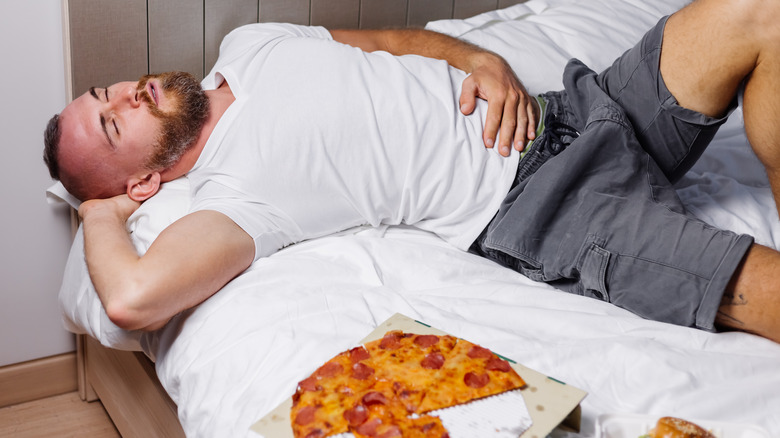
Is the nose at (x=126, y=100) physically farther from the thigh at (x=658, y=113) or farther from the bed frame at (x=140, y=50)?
the thigh at (x=658, y=113)

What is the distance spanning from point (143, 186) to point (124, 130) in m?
0.12

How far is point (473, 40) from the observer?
5.88ft

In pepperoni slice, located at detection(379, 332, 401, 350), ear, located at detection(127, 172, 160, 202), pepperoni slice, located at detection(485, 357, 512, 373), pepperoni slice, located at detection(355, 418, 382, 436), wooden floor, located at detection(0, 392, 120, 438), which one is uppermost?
pepperoni slice, located at detection(485, 357, 512, 373)

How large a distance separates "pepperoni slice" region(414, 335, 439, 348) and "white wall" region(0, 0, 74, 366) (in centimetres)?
106

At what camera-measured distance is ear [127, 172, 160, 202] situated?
4.70 ft

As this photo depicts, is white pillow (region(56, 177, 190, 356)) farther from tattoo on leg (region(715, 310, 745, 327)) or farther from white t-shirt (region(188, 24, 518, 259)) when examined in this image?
tattoo on leg (region(715, 310, 745, 327))

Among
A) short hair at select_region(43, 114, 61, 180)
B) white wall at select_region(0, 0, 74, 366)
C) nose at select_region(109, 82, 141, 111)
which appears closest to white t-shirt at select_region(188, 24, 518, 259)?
nose at select_region(109, 82, 141, 111)

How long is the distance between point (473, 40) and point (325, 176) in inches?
26.5

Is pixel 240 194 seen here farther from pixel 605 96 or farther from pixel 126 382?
pixel 605 96

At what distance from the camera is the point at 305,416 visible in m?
0.81

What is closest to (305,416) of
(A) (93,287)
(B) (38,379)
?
(A) (93,287)

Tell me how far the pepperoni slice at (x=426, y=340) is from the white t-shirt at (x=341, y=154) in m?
0.46

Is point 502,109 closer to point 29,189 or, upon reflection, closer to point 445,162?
point 445,162

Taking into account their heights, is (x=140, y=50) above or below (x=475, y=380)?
above
